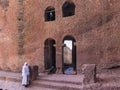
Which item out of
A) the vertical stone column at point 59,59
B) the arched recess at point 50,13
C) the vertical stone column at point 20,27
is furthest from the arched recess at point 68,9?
the vertical stone column at point 20,27

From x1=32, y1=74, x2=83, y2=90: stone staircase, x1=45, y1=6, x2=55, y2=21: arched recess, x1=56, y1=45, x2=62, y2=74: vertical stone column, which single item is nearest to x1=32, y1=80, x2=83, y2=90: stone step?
x1=32, y1=74, x2=83, y2=90: stone staircase

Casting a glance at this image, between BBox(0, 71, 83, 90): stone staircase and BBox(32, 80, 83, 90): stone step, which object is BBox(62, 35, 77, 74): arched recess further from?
BBox(32, 80, 83, 90): stone step

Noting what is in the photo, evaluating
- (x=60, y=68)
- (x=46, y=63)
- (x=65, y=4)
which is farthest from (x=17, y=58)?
(x=65, y=4)

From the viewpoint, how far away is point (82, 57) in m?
15.9

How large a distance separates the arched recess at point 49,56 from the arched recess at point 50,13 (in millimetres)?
1495

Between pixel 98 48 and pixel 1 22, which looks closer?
pixel 98 48

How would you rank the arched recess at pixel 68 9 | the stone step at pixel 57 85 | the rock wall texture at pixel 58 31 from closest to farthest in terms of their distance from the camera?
the stone step at pixel 57 85 < the rock wall texture at pixel 58 31 < the arched recess at pixel 68 9

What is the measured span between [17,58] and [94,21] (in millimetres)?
6406

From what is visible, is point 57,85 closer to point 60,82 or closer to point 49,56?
point 60,82

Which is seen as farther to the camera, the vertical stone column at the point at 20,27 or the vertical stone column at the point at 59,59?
the vertical stone column at the point at 20,27

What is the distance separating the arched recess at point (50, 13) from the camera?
58.4ft

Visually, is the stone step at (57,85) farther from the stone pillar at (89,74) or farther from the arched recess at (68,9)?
the arched recess at (68,9)

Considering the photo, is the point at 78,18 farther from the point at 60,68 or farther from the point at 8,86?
the point at 8,86

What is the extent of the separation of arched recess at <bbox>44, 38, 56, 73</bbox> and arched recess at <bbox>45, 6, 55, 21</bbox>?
4.91 ft
